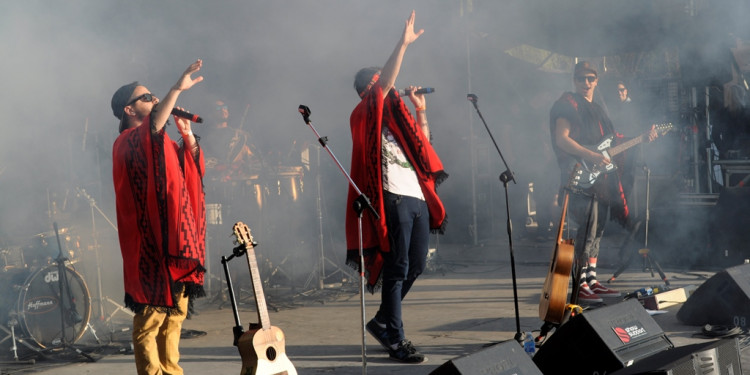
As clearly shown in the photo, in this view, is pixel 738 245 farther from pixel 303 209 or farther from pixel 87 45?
pixel 87 45

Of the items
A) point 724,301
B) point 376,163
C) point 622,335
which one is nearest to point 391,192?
point 376,163

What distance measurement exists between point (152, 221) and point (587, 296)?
3.79 meters

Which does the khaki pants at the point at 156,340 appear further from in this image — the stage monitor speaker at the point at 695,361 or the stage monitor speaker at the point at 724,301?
the stage monitor speaker at the point at 724,301

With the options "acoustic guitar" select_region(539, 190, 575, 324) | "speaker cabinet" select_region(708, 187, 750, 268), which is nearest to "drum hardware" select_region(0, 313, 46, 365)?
"acoustic guitar" select_region(539, 190, 575, 324)

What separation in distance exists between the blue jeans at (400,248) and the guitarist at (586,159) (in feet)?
6.65

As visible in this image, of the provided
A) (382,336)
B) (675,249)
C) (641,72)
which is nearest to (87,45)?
(382,336)

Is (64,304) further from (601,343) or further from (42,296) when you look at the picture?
(601,343)

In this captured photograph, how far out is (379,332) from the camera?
4.78 m

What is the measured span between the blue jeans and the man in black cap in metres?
1.21

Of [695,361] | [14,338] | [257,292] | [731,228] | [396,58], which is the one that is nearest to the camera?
[695,361]

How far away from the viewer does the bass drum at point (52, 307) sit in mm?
5332

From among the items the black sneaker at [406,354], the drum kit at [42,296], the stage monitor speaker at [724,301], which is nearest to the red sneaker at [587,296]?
the stage monitor speaker at [724,301]

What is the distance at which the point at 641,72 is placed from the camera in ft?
35.3

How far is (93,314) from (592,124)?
4.09 m
